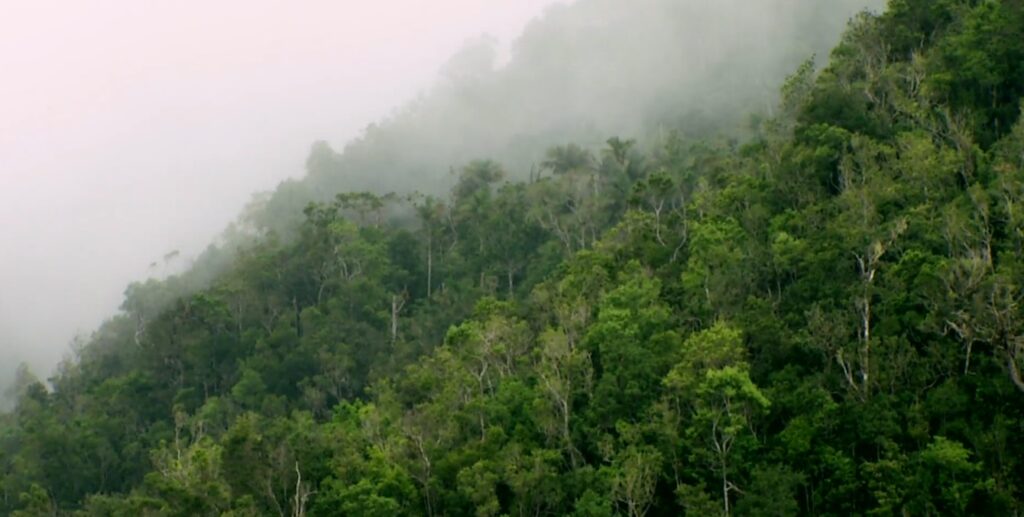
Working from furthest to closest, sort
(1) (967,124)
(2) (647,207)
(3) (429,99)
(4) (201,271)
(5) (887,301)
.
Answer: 1. (3) (429,99)
2. (4) (201,271)
3. (2) (647,207)
4. (1) (967,124)
5. (5) (887,301)

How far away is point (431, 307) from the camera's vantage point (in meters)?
52.8

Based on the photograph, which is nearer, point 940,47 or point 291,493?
point 291,493

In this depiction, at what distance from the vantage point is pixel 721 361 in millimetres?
29156

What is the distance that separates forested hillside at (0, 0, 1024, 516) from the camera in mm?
26053

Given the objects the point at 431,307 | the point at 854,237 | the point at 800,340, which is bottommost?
the point at 431,307

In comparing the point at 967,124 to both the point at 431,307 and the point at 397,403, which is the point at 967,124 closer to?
the point at 397,403

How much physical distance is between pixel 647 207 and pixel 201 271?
33406 mm

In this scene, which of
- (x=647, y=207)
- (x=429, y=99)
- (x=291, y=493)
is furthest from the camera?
(x=429, y=99)

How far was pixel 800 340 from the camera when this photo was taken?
2900 centimetres

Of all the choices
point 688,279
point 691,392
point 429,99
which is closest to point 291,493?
point 691,392

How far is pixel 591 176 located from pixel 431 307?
11505 mm

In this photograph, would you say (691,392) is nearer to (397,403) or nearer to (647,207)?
(397,403)

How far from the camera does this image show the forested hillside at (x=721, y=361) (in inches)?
1026

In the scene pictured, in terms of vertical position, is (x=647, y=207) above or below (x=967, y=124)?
below
